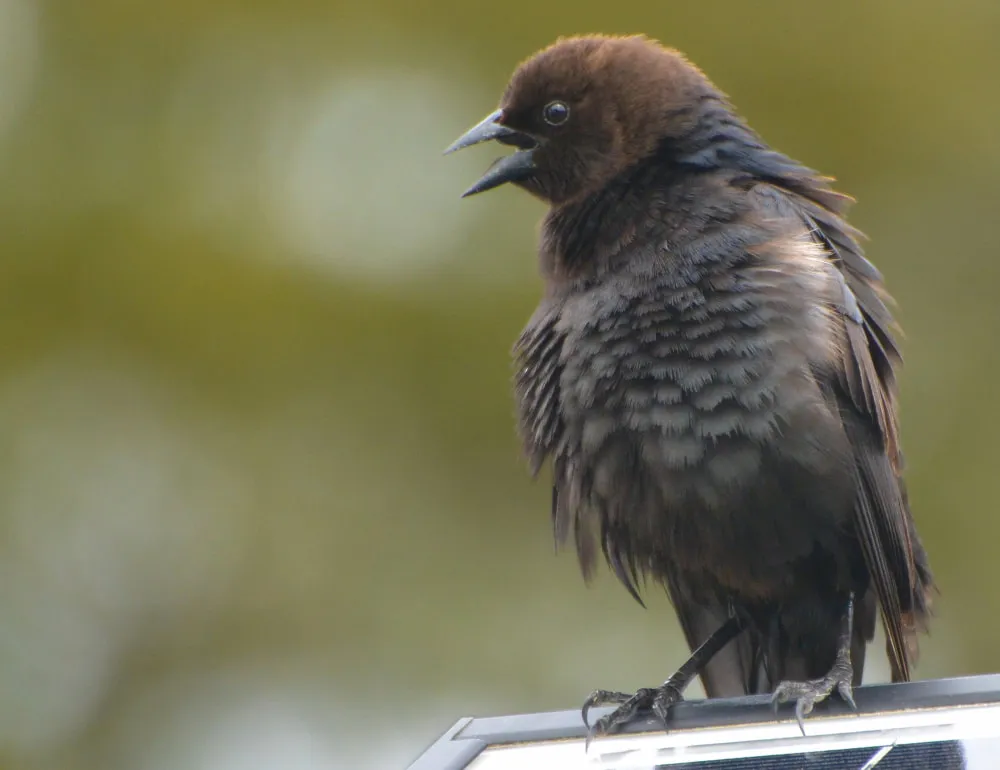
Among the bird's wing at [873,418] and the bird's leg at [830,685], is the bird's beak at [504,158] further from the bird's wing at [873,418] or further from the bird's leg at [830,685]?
the bird's leg at [830,685]

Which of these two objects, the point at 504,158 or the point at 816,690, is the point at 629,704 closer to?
the point at 816,690

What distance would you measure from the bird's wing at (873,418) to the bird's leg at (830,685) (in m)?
0.11

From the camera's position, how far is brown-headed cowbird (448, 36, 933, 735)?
3.23 meters

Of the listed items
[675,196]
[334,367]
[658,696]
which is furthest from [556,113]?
[334,367]

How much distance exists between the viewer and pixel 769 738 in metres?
2.56

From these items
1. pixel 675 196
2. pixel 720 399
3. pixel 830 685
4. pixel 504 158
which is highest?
pixel 504 158

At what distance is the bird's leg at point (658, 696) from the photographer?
2.94 m

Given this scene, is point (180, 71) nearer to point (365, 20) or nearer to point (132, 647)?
point (365, 20)

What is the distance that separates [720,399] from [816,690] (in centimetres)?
65

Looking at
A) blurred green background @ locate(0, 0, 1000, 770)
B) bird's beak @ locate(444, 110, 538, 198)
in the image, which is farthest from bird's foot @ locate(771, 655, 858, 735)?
blurred green background @ locate(0, 0, 1000, 770)

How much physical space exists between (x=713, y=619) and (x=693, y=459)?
A: 76 centimetres

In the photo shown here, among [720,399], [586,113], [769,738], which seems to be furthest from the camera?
[586,113]

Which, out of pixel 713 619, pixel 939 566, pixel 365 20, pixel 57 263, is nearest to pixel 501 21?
pixel 365 20

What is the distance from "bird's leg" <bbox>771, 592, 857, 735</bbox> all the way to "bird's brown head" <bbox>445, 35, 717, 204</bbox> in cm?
126
